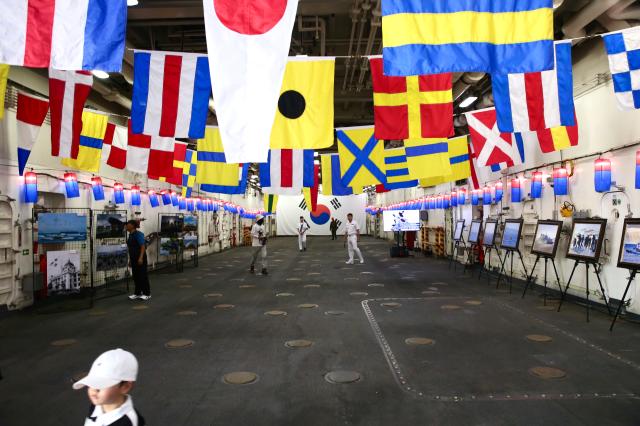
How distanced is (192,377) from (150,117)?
11.0ft

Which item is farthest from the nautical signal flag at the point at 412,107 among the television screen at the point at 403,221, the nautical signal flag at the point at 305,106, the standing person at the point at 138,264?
the television screen at the point at 403,221

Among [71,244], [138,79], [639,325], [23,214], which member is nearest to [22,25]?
[138,79]

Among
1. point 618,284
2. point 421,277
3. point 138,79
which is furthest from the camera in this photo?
point 421,277

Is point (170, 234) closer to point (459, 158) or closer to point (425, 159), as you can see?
point (425, 159)

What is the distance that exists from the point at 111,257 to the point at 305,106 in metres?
7.10

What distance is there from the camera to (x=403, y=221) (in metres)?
18.7

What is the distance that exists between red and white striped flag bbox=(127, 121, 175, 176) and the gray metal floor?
2852 mm

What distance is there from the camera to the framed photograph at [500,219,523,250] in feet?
32.3

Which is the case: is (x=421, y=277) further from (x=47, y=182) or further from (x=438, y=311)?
(x=47, y=182)

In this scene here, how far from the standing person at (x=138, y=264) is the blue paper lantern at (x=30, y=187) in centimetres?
187

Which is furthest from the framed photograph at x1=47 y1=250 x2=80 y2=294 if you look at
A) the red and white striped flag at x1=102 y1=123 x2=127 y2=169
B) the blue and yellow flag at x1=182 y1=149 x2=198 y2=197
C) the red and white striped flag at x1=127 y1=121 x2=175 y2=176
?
the blue and yellow flag at x1=182 y1=149 x2=198 y2=197

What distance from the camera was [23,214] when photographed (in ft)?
26.9

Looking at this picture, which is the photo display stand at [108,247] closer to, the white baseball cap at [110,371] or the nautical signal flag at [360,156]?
the nautical signal flag at [360,156]

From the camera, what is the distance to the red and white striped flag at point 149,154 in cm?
849
